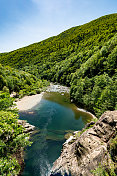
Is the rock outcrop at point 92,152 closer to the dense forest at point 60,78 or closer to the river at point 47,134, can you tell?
the river at point 47,134

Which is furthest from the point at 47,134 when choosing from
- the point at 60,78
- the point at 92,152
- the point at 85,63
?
the point at 60,78

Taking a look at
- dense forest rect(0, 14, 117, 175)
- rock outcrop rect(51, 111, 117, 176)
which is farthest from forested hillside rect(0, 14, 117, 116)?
rock outcrop rect(51, 111, 117, 176)

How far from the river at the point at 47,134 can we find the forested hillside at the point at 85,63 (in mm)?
6407

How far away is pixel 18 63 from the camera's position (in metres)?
138

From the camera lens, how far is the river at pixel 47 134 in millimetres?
13876

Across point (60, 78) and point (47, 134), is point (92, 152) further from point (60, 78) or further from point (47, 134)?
point (60, 78)

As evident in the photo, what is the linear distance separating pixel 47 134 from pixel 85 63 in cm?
4808

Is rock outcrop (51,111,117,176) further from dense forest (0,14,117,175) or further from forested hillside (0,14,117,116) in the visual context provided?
forested hillside (0,14,117,116)

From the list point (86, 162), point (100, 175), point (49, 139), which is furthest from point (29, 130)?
point (100, 175)

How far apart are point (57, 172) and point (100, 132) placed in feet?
22.2

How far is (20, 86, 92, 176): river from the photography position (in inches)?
546

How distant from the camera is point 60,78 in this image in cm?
9138

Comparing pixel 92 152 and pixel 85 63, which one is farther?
pixel 85 63

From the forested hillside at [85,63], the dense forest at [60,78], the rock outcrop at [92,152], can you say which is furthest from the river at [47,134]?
the forested hillside at [85,63]
